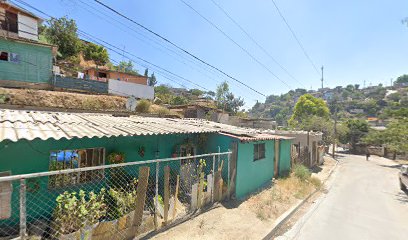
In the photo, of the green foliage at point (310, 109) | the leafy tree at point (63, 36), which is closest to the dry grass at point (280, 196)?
the leafy tree at point (63, 36)

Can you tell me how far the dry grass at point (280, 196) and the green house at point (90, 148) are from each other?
0.66m

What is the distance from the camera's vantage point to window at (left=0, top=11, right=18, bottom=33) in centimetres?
2493

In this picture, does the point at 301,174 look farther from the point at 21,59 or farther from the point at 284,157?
the point at 21,59

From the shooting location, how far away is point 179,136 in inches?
418

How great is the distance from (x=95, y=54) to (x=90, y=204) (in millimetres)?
36176

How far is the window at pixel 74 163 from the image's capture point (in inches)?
279

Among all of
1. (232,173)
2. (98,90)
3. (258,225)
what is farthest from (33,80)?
(258,225)

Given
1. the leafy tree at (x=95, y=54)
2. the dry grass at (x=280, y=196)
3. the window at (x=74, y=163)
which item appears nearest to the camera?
the window at (x=74, y=163)

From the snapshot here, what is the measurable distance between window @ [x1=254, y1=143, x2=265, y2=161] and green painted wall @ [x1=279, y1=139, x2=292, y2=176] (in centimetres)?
375

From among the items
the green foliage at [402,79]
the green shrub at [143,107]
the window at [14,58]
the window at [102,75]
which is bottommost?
the green shrub at [143,107]

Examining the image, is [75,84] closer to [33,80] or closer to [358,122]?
[33,80]

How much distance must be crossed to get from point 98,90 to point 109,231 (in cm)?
2305

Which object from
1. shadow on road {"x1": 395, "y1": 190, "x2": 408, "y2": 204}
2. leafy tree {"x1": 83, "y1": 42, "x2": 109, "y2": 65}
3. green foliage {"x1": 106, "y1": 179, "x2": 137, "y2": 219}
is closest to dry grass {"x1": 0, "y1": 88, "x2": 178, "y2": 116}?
green foliage {"x1": 106, "y1": 179, "x2": 137, "y2": 219}

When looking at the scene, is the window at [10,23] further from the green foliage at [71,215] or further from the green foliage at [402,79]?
the green foliage at [402,79]
